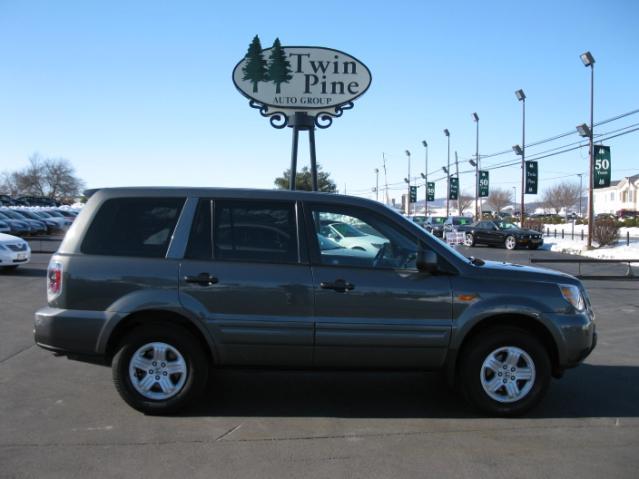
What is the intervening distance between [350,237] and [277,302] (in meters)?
0.90

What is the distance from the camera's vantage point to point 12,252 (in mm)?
14875

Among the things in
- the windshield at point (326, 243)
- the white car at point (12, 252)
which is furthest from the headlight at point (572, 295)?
the white car at point (12, 252)

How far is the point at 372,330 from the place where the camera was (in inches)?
189

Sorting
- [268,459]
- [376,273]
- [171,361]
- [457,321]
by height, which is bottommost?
[268,459]

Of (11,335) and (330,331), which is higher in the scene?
(330,331)

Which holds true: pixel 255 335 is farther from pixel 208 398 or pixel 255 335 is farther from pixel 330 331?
pixel 208 398

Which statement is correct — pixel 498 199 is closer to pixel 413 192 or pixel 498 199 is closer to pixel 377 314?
pixel 413 192

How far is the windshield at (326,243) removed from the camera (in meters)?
4.96

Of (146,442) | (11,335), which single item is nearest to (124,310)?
(146,442)

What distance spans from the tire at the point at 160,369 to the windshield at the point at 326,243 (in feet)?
4.32

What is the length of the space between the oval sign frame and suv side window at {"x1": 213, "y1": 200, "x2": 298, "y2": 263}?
10798 mm

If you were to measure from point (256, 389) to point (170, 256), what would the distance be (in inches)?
67.1

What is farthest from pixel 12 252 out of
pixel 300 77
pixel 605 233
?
pixel 605 233

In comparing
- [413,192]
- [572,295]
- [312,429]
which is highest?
[413,192]
